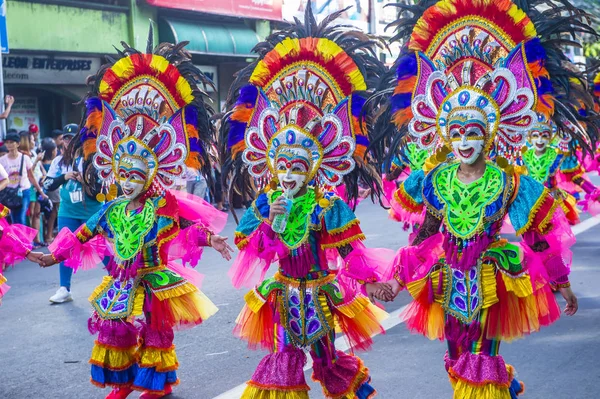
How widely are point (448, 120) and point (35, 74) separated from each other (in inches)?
596

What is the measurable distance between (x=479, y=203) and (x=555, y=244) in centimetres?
44

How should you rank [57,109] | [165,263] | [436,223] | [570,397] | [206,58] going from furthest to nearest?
[206,58] → [57,109] → [165,263] → [570,397] → [436,223]

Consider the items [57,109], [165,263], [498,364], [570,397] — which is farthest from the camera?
[57,109]

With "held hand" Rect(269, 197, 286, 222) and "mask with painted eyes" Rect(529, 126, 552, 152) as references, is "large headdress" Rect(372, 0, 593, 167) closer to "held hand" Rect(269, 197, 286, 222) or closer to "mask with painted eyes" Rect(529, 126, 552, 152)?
"held hand" Rect(269, 197, 286, 222)

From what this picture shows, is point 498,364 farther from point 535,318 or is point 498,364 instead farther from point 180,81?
point 180,81

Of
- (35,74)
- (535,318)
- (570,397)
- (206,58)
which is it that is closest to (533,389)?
(570,397)

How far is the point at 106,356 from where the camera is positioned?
5289 millimetres

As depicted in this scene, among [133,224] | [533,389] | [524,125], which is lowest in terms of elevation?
[533,389]

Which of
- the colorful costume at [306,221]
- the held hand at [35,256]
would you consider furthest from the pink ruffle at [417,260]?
the held hand at [35,256]

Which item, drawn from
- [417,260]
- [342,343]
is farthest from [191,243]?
[342,343]

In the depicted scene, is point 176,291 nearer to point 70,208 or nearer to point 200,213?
point 200,213

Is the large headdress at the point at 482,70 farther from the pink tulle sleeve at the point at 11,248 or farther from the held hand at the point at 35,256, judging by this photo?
the pink tulle sleeve at the point at 11,248

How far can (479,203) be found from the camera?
4398 mm

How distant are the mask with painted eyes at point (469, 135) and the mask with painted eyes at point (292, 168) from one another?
33.2 inches
